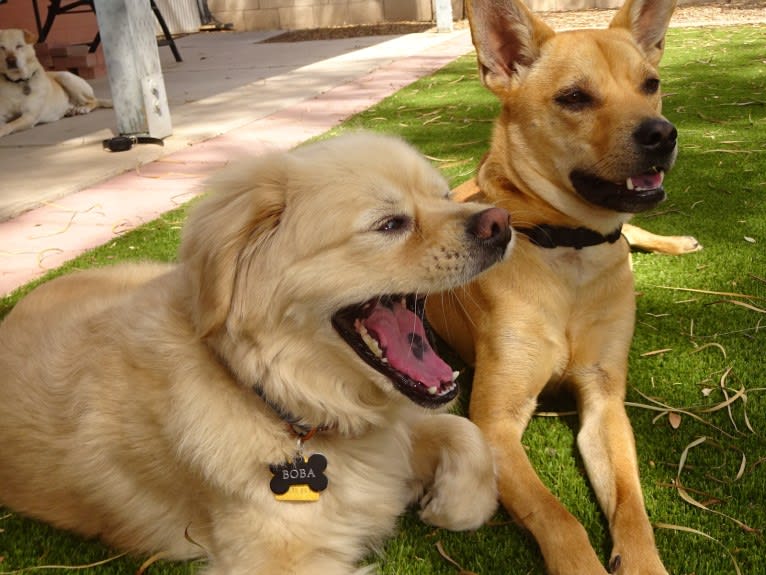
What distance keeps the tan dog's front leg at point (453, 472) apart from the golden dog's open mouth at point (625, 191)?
101cm

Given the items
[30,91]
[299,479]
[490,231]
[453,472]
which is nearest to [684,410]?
[453,472]

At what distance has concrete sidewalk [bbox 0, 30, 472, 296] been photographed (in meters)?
4.98

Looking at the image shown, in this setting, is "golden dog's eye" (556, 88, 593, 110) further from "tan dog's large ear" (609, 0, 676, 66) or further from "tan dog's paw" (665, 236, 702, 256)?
"tan dog's paw" (665, 236, 702, 256)

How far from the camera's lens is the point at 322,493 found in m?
2.12

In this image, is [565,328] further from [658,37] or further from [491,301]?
[658,37]

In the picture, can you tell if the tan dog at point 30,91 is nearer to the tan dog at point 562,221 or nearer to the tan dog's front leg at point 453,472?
the tan dog at point 562,221

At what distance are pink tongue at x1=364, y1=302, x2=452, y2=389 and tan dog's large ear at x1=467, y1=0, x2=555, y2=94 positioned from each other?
144 cm

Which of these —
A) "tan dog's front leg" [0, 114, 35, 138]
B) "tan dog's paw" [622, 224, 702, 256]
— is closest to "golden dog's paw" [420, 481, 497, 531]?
"tan dog's paw" [622, 224, 702, 256]

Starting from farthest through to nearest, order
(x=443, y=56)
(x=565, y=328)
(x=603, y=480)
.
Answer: (x=443, y=56) < (x=565, y=328) < (x=603, y=480)

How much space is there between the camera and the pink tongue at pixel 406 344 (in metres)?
2.14

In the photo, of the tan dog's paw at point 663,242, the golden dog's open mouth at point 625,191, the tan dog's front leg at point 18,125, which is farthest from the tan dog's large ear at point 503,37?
the tan dog's front leg at point 18,125

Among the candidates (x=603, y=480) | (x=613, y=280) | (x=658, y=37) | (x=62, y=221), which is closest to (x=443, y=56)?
(x=62, y=221)

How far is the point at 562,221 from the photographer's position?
2967 millimetres

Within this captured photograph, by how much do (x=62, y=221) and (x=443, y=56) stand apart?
7.79 metres
